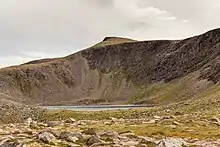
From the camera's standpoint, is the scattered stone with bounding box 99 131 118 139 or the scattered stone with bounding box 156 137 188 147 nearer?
the scattered stone with bounding box 156 137 188 147

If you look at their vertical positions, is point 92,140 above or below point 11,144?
above

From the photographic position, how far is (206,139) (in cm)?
3050

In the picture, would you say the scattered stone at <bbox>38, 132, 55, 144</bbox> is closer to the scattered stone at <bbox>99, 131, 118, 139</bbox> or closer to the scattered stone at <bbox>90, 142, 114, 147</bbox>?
the scattered stone at <bbox>90, 142, 114, 147</bbox>

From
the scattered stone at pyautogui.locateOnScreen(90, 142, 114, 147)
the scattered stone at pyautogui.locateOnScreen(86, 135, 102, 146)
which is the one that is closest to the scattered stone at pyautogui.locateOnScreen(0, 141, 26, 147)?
the scattered stone at pyautogui.locateOnScreen(86, 135, 102, 146)

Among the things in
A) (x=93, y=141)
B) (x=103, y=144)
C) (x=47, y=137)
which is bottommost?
(x=103, y=144)

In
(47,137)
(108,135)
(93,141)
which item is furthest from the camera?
(108,135)

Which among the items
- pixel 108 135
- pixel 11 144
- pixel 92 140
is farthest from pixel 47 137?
pixel 108 135

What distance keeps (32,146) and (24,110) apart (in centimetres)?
5520

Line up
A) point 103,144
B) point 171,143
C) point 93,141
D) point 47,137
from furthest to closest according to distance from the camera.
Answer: point 47,137 < point 93,141 < point 103,144 < point 171,143

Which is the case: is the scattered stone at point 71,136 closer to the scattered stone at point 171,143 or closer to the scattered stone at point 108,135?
the scattered stone at point 108,135

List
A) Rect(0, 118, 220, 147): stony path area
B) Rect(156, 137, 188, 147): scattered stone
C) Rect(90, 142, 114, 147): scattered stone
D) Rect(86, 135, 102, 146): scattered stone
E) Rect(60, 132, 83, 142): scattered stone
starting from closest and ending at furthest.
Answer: Rect(156, 137, 188, 147): scattered stone → Rect(90, 142, 114, 147): scattered stone → Rect(0, 118, 220, 147): stony path area → Rect(86, 135, 102, 146): scattered stone → Rect(60, 132, 83, 142): scattered stone

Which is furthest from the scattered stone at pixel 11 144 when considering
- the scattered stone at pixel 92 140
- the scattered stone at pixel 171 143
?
the scattered stone at pixel 171 143

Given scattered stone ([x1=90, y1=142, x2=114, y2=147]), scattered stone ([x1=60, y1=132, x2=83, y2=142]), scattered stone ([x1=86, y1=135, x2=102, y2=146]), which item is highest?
scattered stone ([x1=60, y1=132, x2=83, y2=142])

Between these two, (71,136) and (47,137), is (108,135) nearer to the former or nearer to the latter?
(71,136)
